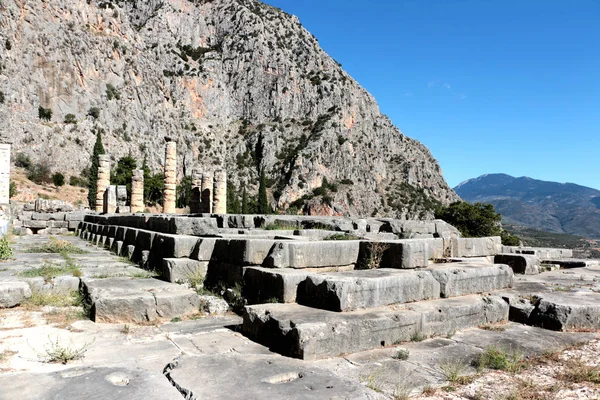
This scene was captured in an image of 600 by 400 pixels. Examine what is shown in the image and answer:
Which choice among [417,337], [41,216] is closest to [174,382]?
[417,337]

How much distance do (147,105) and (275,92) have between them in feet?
106

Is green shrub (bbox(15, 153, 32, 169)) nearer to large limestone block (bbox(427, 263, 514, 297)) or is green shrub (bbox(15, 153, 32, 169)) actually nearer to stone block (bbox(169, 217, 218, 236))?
stone block (bbox(169, 217, 218, 236))

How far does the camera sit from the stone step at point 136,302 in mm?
6332

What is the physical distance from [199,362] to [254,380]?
27.4 inches

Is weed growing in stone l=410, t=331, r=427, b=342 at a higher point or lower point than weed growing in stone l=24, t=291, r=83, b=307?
lower

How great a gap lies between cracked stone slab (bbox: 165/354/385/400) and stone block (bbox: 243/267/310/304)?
1745mm

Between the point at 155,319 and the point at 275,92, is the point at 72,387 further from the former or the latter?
the point at 275,92

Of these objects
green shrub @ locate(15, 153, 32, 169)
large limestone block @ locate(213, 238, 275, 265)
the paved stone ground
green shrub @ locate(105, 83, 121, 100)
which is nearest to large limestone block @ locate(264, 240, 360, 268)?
large limestone block @ locate(213, 238, 275, 265)

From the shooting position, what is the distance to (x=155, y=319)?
6.53m

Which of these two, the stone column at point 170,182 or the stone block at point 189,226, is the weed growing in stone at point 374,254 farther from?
the stone column at point 170,182

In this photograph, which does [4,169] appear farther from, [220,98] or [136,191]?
[220,98]

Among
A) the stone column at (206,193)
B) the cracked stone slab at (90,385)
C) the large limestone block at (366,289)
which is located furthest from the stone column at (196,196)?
the cracked stone slab at (90,385)

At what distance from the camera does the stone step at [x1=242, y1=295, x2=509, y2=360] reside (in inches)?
197

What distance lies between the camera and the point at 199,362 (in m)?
4.45
